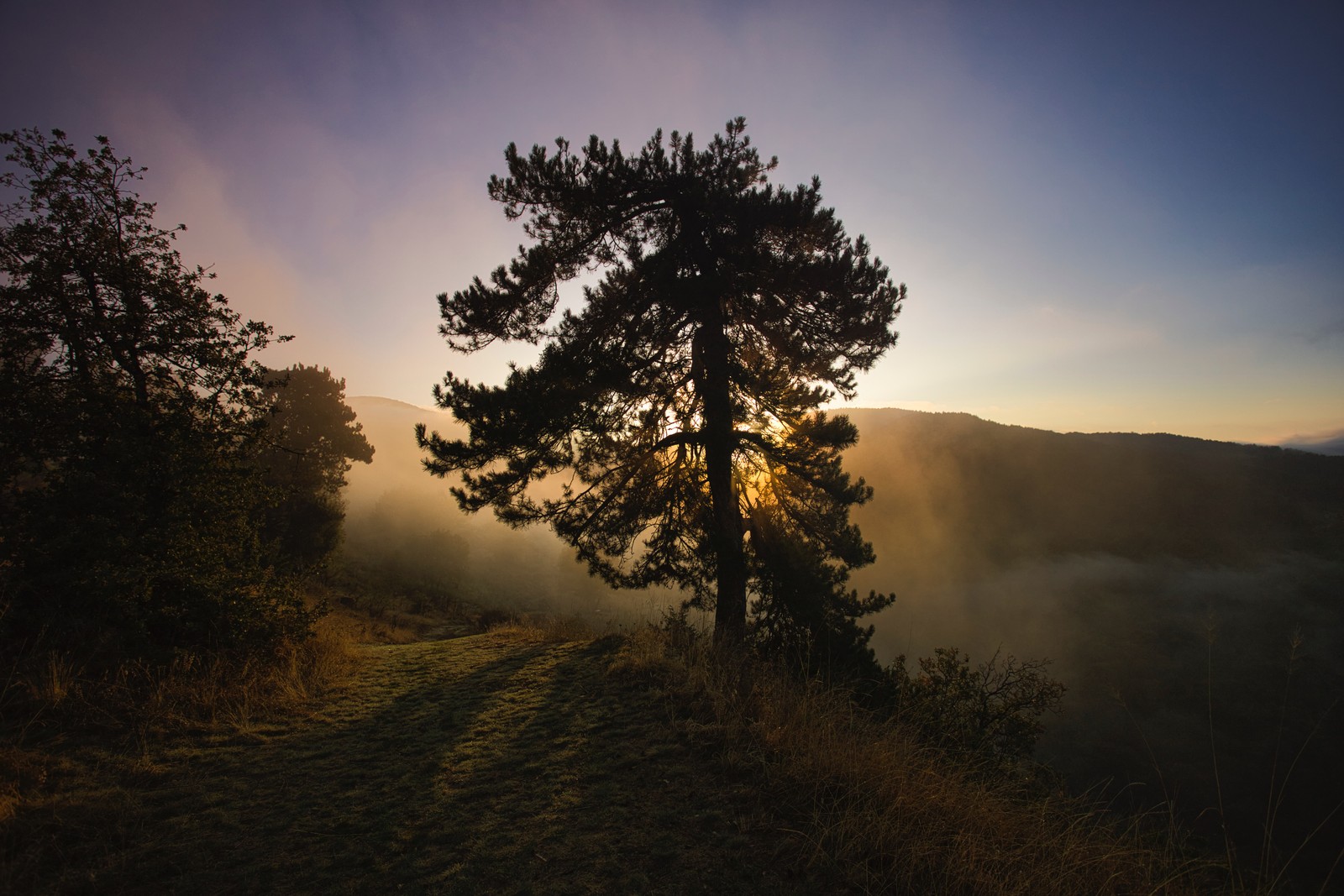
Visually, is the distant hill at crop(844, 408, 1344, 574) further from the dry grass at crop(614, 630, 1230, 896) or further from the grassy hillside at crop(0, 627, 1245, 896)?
the grassy hillside at crop(0, 627, 1245, 896)

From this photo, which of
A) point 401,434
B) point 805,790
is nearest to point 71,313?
point 805,790

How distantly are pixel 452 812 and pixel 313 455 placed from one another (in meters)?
29.3

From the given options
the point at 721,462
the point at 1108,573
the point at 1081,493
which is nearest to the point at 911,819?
the point at 721,462

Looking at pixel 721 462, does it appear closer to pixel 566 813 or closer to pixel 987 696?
pixel 987 696

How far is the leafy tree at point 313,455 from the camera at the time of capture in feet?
72.0

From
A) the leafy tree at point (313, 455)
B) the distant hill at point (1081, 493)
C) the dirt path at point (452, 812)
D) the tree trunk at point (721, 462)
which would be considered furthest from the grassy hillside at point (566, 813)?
the distant hill at point (1081, 493)

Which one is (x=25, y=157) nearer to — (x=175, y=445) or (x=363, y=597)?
(x=175, y=445)

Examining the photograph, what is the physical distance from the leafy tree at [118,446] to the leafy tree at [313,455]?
1632 cm

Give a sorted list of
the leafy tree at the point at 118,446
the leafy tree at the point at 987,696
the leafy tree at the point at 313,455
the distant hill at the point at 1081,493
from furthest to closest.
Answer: the distant hill at the point at 1081,493
the leafy tree at the point at 313,455
the leafy tree at the point at 987,696
the leafy tree at the point at 118,446

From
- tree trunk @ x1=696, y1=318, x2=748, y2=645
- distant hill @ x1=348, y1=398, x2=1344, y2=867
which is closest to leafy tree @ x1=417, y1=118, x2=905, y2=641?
tree trunk @ x1=696, y1=318, x2=748, y2=645

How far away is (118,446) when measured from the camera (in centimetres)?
581

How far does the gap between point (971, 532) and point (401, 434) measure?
101848mm

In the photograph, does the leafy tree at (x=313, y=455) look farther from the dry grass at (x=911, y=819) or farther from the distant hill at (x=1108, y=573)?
the dry grass at (x=911, y=819)

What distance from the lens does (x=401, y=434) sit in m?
99.0
